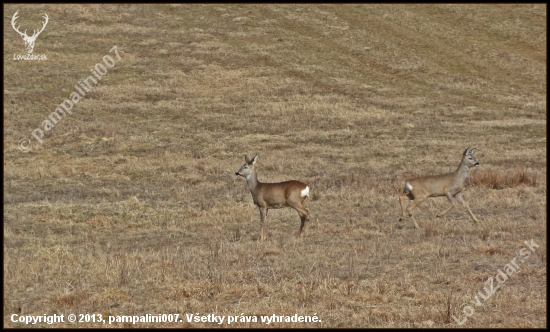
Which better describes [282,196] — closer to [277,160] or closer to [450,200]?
[450,200]

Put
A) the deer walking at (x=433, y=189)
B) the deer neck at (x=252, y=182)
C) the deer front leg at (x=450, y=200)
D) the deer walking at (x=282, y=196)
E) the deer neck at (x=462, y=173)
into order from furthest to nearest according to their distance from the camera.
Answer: the deer neck at (x=462, y=173) < the deer walking at (x=433, y=189) < the deer front leg at (x=450, y=200) < the deer neck at (x=252, y=182) < the deer walking at (x=282, y=196)

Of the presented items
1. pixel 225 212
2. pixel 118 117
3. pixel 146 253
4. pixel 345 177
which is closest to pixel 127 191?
pixel 225 212

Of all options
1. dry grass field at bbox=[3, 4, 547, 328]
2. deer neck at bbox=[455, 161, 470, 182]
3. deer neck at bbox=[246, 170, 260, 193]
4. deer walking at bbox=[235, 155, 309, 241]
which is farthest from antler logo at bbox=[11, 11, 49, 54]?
deer neck at bbox=[455, 161, 470, 182]

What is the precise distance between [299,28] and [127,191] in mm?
38779

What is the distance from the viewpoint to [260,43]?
→ 2093 inches

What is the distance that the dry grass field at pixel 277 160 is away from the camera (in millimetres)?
10523

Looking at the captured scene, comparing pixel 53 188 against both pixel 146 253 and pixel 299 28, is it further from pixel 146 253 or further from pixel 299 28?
pixel 299 28

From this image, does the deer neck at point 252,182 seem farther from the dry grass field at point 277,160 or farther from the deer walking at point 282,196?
the dry grass field at point 277,160

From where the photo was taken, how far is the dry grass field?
414 inches

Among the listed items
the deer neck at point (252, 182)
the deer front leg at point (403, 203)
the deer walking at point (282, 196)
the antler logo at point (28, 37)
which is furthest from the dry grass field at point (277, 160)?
the deer neck at point (252, 182)

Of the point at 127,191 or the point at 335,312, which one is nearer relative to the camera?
the point at 335,312

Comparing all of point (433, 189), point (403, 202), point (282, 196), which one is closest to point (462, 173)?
point (433, 189)

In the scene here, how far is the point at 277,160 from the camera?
26.6m

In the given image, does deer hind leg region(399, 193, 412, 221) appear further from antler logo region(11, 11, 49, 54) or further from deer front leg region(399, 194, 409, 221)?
antler logo region(11, 11, 49, 54)
